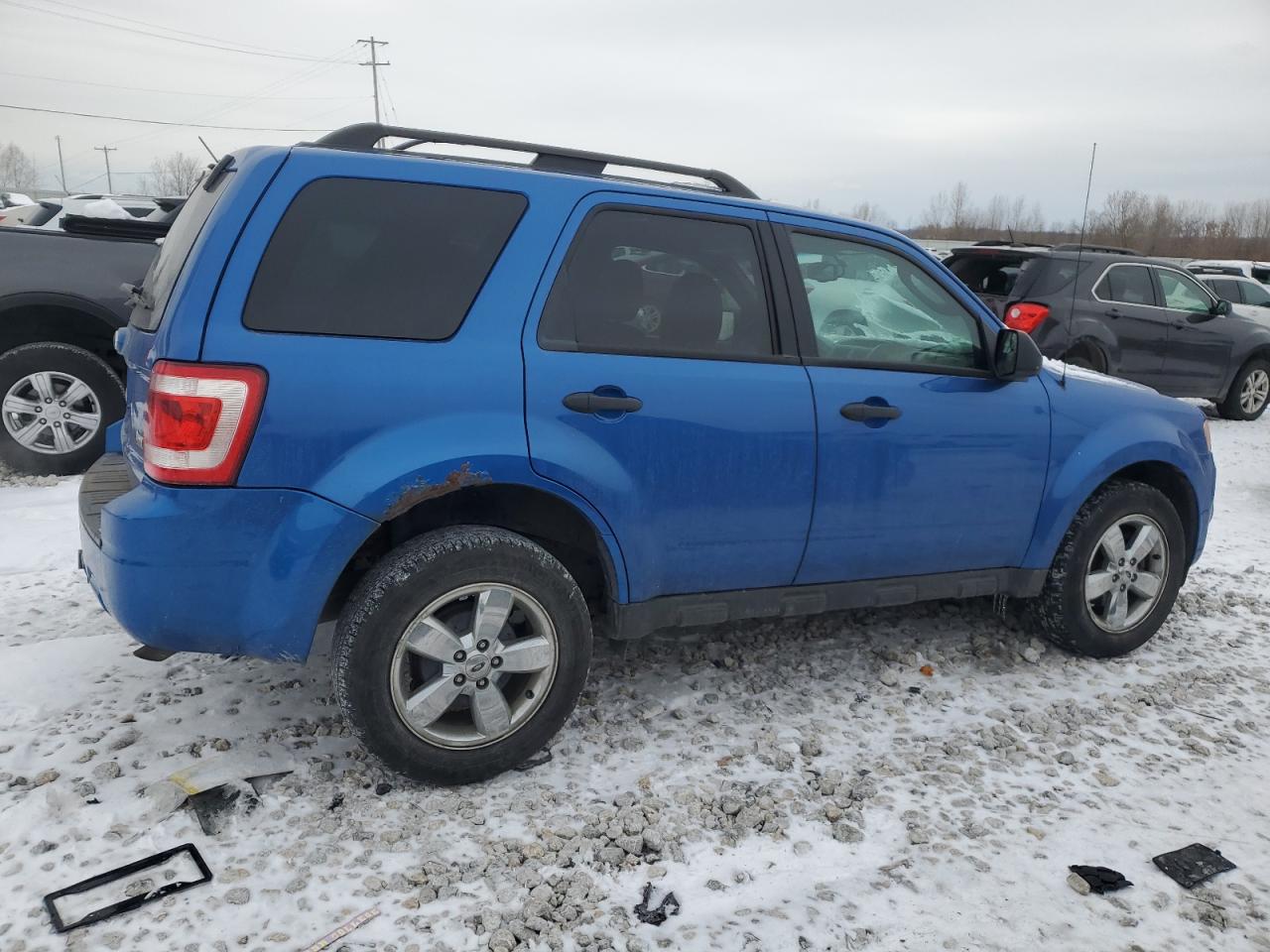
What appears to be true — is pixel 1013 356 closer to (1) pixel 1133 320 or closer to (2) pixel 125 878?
(2) pixel 125 878

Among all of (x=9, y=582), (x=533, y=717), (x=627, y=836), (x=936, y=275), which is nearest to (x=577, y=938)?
(x=627, y=836)

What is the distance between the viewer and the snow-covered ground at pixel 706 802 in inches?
96.3

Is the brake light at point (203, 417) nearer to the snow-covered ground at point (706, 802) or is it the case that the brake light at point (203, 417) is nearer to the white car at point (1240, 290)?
the snow-covered ground at point (706, 802)

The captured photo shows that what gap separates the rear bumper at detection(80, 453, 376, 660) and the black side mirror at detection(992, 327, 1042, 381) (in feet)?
8.07

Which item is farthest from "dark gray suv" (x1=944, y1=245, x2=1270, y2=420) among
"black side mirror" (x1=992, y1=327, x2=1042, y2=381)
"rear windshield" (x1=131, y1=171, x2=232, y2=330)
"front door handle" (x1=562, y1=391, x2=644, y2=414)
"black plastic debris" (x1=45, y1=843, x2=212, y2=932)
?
"black plastic debris" (x1=45, y1=843, x2=212, y2=932)

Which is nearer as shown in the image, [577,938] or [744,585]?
[577,938]

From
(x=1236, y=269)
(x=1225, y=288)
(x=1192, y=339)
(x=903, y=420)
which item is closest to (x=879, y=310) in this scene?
(x=903, y=420)

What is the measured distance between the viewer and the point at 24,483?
6012 millimetres

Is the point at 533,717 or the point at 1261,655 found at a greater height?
the point at 533,717

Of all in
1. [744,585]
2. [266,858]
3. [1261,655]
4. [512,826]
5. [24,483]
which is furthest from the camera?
[24,483]

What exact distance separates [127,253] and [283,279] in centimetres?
421

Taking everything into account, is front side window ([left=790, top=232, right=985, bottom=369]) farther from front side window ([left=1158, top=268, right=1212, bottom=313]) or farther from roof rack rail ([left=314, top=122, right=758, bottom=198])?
front side window ([left=1158, top=268, right=1212, bottom=313])

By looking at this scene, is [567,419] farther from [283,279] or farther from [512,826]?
[512,826]

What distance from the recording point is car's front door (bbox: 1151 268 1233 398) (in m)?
10.3
